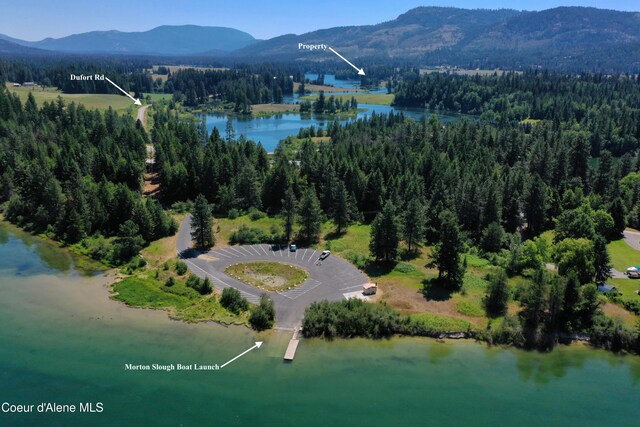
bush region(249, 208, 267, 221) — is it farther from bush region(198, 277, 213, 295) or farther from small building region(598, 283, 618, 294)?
small building region(598, 283, 618, 294)

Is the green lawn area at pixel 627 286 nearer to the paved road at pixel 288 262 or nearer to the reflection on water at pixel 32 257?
the paved road at pixel 288 262

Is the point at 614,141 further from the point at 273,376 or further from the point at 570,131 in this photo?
the point at 273,376

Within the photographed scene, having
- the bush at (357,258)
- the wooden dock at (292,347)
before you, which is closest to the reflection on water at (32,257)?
the wooden dock at (292,347)

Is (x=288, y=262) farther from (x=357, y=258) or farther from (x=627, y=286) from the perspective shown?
(x=627, y=286)

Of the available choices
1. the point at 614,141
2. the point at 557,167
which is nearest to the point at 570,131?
the point at 614,141

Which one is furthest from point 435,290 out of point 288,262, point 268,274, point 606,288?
point 268,274

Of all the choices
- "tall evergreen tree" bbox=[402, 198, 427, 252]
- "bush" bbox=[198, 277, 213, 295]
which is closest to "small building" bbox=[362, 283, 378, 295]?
"tall evergreen tree" bbox=[402, 198, 427, 252]
